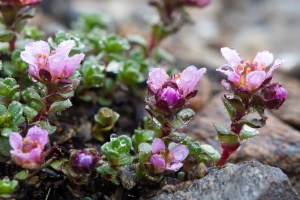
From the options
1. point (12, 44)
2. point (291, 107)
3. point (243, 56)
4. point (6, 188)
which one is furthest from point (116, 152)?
point (243, 56)

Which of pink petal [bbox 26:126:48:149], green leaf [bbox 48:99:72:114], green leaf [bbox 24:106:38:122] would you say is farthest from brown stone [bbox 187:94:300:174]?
pink petal [bbox 26:126:48:149]

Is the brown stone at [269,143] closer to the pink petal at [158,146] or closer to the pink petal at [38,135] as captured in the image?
the pink petal at [158,146]

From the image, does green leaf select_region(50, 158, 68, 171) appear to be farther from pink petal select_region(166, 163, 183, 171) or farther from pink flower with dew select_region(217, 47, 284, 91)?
pink flower with dew select_region(217, 47, 284, 91)

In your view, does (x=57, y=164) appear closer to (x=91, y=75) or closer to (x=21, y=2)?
(x=91, y=75)

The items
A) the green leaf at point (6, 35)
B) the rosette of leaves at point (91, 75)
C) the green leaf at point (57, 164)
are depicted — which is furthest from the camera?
the rosette of leaves at point (91, 75)

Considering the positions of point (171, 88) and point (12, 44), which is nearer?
point (171, 88)

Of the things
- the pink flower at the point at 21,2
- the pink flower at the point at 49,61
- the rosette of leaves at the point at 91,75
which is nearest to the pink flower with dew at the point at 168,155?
the pink flower at the point at 49,61

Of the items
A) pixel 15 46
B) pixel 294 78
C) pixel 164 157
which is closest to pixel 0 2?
pixel 15 46
